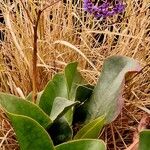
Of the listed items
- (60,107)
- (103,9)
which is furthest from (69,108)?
(103,9)

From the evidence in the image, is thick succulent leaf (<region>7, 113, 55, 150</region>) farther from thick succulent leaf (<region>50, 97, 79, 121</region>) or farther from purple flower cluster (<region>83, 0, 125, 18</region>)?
purple flower cluster (<region>83, 0, 125, 18</region>)

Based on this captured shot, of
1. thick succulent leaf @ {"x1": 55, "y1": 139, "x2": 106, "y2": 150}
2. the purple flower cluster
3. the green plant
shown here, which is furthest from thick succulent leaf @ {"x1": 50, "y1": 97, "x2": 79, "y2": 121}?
the purple flower cluster

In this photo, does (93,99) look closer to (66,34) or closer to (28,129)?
(28,129)

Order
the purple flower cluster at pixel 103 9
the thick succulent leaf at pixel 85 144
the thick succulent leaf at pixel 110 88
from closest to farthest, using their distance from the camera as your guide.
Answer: the thick succulent leaf at pixel 85 144 → the thick succulent leaf at pixel 110 88 → the purple flower cluster at pixel 103 9

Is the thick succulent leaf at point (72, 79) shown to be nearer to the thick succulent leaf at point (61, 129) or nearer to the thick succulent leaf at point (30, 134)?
the thick succulent leaf at point (61, 129)

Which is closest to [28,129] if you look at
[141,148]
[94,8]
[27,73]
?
[141,148]

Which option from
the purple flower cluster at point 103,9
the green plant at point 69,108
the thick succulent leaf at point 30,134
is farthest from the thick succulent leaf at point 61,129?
Answer: the purple flower cluster at point 103,9

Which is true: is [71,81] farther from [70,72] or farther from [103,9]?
[103,9]
